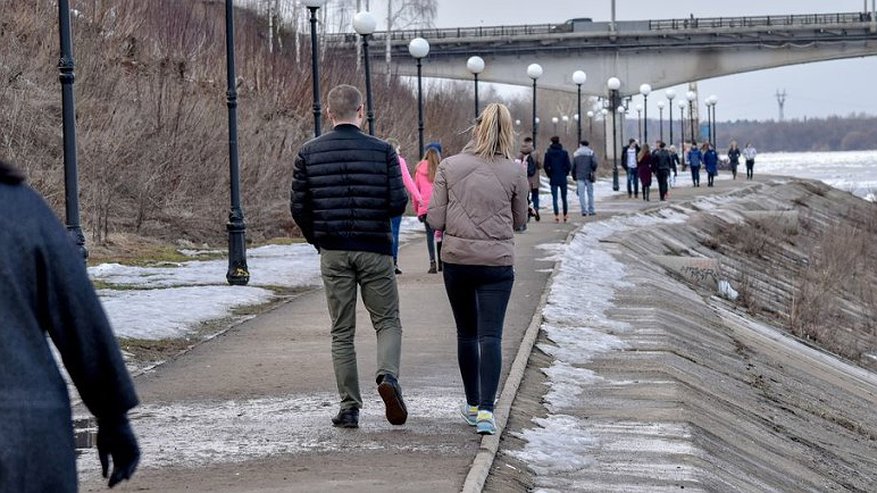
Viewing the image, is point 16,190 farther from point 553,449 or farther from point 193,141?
point 193,141

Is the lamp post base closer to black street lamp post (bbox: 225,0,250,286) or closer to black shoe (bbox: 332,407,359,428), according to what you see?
black street lamp post (bbox: 225,0,250,286)

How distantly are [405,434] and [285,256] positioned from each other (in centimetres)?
1482

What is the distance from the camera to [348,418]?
9.42m

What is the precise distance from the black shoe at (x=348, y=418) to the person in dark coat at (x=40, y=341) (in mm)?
5474

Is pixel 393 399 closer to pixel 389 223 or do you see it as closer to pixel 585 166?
pixel 389 223

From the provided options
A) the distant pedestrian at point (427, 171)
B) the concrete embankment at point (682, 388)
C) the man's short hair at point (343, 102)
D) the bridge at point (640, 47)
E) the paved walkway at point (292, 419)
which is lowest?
the concrete embankment at point (682, 388)

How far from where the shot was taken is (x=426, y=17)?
84.2 meters

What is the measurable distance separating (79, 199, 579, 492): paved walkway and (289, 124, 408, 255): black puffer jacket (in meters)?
1.15

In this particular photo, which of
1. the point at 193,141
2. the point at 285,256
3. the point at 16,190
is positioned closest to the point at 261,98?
the point at 193,141

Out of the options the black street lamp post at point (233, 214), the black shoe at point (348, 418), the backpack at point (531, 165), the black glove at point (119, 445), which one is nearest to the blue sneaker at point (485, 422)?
the black shoe at point (348, 418)

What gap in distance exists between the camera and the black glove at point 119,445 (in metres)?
3.97

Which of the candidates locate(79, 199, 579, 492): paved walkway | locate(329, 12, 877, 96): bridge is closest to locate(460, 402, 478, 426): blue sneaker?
locate(79, 199, 579, 492): paved walkway

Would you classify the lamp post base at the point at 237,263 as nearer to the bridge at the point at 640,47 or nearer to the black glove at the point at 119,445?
the black glove at the point at 119,445

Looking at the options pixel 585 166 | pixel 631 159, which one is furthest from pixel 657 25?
pixel 585 166
